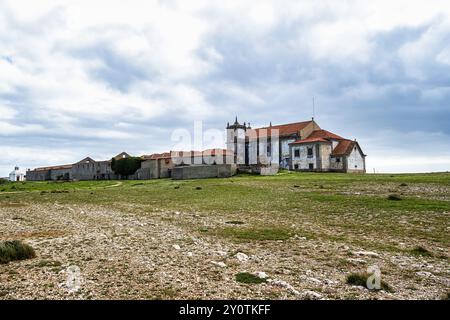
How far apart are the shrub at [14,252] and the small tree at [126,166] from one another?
9238cm

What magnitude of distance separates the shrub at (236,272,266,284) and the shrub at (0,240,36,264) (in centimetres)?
701

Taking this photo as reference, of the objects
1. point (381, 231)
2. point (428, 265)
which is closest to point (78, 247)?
point (428, 265)

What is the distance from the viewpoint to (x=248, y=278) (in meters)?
9.11

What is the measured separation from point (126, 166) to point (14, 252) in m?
96.3

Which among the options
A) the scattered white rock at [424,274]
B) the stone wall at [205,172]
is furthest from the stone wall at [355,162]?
the scattered white rock at [424,274]

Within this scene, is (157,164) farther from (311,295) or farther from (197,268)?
(311,295)

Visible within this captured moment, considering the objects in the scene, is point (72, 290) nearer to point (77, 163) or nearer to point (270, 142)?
point (270, 142)

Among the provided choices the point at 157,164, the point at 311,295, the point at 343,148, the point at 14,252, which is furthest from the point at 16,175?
the point at 311,295

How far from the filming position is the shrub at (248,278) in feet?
29.2

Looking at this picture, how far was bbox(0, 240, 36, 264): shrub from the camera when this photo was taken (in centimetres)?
1110

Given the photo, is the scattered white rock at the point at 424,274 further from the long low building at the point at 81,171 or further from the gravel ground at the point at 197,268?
the long low building at the point at 81,171

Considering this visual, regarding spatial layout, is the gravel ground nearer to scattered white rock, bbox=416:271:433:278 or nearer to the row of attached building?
scattered white rock, bbox=416:271:433:278

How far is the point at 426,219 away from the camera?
18.5 metres

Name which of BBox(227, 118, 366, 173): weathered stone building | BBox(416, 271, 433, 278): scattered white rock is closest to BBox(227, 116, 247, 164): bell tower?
BBox(227, 118, 366, 173): weathered stone building
